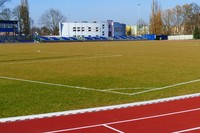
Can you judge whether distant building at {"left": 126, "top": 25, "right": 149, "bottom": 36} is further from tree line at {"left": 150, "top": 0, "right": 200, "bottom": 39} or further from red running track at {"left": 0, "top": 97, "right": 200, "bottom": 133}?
red running track at {"left": 0, "top": 97, "right": 200, "bottom": 133}

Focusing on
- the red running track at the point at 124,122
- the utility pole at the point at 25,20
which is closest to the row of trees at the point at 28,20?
the utility pole at the point at 25,20

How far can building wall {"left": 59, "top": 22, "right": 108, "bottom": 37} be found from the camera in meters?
139

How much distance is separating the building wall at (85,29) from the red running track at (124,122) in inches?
5173

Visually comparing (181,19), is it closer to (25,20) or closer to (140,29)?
(140,29)

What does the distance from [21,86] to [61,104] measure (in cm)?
350

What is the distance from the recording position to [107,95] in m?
9.46

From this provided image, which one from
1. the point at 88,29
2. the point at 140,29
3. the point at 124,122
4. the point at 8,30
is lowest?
the point at 124,122

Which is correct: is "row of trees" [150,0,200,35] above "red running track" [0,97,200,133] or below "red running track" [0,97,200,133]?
above

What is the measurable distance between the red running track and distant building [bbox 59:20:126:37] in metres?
127

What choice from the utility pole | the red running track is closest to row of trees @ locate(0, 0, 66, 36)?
the utility pole

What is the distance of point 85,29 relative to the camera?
143 m

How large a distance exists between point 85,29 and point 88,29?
1266 mm

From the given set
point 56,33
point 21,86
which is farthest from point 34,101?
point 56,33

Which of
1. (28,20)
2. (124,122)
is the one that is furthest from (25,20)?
(124,122)
